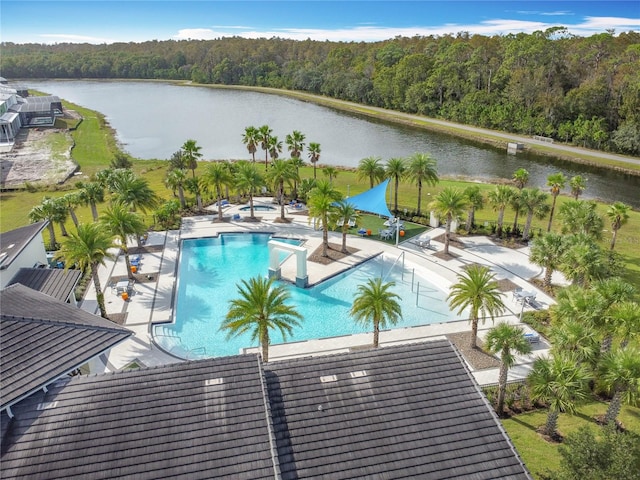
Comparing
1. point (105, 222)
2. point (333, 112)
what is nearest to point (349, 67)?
point (333, 112)

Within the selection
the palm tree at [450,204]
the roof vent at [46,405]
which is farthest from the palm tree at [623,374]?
the roof vent at [46,405]

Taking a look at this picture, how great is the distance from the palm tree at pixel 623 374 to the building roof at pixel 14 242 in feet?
116

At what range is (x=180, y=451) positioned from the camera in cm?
1588

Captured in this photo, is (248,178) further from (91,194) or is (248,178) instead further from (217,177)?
(91,194)

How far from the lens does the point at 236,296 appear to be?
122 feet

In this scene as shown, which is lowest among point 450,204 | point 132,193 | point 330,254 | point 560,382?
point 330,254

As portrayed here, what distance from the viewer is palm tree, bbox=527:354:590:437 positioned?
2064 cm

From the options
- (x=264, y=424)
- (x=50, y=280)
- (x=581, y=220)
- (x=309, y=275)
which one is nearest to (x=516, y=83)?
(x=581, y=220)

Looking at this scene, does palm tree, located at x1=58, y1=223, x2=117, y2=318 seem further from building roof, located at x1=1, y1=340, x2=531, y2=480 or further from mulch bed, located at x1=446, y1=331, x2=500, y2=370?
mulch bed, located at x1=446, y1=331, x2=500, y2=370

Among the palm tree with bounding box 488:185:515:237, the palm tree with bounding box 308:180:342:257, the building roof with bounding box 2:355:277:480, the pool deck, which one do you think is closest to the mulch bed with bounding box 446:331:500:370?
the pool deck

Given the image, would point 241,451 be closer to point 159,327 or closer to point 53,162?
point 159,327

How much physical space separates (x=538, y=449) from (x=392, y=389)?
8.80 meters

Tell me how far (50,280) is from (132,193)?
13248mm

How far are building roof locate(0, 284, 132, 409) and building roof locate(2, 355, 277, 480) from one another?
0.75 m
